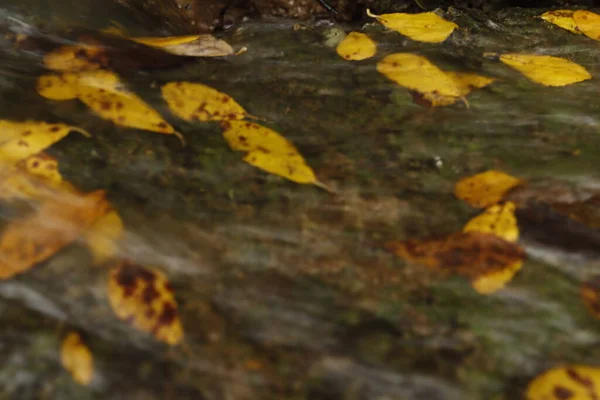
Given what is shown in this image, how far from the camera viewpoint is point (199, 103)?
149cm

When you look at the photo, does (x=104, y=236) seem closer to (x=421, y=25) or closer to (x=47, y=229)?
(x=47, y=229)

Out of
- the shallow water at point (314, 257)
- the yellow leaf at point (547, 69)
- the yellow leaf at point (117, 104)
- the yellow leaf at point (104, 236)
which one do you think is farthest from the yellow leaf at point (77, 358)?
the yellow leaf at point (547, 69)

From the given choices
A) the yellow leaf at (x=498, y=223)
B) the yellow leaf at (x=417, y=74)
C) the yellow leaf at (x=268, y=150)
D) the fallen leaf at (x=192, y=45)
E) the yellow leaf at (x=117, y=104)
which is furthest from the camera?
the fallen leaf at (x=192, y=45)

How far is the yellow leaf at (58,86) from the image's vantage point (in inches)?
55.9

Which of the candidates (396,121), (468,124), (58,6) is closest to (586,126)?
(468,124)

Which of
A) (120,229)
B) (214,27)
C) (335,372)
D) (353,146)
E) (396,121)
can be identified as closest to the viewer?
(335,372)

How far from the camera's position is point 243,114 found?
1476 millimetres

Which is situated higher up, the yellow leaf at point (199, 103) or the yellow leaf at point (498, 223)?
the yellow leaf at point (199, 103)

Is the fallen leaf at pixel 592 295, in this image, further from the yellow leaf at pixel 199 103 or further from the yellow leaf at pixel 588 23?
the yellow leaf at pixel 588 23

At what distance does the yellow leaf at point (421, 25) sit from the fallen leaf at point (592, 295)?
106 centimetres

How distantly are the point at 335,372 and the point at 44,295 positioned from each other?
500 mm

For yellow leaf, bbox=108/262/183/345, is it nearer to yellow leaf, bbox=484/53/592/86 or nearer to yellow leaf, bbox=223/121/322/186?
yellow leaf, bbox=223/121/322/186

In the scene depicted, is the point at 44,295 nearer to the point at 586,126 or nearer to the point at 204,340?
the point at 204,340

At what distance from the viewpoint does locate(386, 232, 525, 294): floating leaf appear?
1.04m
